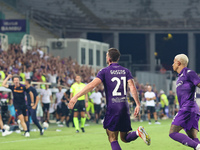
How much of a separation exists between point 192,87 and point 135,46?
48.5 metres

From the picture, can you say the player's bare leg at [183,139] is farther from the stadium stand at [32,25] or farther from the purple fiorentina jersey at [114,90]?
the stadium stand at [32,25]

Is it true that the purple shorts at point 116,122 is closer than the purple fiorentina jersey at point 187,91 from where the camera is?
Yes

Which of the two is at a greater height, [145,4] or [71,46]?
[145,4]

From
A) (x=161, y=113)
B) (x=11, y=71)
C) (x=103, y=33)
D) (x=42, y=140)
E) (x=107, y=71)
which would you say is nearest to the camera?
(x=107, y=71)

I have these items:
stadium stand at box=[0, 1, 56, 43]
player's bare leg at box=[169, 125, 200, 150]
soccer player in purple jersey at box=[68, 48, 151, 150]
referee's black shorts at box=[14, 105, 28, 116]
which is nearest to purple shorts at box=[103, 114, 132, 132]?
soccer player in purple jersey at box=[68, 48, 151, 150]

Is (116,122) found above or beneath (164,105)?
above

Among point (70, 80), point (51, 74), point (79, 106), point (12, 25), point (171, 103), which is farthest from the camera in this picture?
point (171, 103)

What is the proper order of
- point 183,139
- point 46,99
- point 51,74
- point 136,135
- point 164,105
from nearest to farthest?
point 183,139
point 136,135
point 46,99
point 51,74
point 164,105

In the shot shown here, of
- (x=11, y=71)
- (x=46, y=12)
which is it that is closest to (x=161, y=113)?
(x=11, y=71)

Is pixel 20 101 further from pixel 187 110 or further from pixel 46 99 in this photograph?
pixel 187 110

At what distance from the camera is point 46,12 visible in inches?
1959

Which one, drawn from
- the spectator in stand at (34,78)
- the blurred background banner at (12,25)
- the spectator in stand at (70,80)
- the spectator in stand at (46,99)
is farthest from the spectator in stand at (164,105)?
the spectator in stand at (34,78)

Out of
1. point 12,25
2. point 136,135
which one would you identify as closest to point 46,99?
point 12,25

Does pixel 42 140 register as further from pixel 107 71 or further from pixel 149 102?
pixel 149 102
